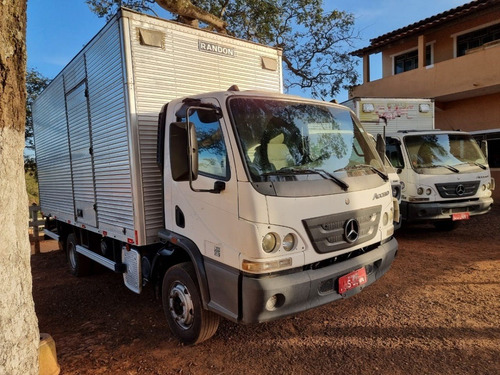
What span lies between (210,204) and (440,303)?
10.0 feet

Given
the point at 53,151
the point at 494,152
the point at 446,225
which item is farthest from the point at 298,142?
the point at 494,152

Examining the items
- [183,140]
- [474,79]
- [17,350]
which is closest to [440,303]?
[183,140]

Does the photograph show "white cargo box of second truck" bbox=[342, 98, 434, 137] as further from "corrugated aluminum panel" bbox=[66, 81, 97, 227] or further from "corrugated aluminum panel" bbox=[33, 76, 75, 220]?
"corrugated aluminum panel" bbox=[33, 76, 75, 220]

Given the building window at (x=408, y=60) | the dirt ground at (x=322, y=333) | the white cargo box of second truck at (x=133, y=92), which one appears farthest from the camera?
the building window at (x=408, y=60)

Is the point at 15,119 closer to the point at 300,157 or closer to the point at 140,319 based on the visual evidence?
the point at 300,157

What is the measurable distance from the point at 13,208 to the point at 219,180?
1.44m

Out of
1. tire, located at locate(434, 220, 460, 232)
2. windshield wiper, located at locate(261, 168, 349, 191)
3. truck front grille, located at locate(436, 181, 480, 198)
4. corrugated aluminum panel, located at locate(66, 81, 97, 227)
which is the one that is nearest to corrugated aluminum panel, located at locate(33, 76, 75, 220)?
corrugated aluminum panel, located at locate(66, 81, 97, 227)

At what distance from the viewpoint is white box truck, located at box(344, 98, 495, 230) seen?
7047 mm

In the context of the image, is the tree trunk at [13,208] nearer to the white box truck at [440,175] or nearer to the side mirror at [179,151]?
the side mirror at [179,151]

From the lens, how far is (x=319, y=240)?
292 cm

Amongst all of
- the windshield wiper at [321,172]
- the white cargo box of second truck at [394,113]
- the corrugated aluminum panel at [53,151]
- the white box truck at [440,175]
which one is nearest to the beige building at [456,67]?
the white cargo box of second truck at [394,113]

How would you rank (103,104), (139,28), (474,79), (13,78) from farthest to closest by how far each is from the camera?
(474,79) < (103,104) < (139,28) < (13,78)

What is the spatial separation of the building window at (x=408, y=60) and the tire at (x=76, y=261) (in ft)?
46.7

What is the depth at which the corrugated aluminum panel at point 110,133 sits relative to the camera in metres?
→ 3.70
